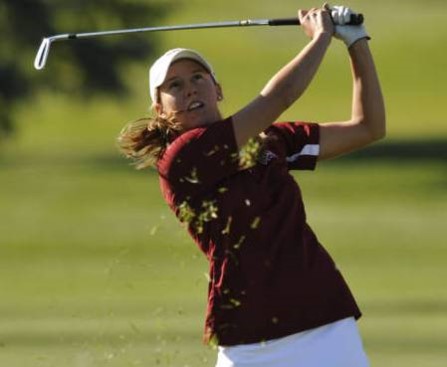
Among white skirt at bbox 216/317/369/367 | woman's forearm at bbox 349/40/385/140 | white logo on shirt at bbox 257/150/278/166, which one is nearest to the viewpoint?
white skirt at bbox 216/317/369/367

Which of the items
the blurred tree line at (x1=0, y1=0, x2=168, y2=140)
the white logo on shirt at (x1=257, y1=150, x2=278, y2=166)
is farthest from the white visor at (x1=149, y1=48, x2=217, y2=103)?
the blurred tree line at (x1=0, y1=0, x2=168, y2=140)

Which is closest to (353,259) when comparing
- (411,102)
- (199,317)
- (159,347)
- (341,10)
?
(199,317)

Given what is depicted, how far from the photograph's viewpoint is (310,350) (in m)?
6.54

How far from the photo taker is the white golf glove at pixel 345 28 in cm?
686

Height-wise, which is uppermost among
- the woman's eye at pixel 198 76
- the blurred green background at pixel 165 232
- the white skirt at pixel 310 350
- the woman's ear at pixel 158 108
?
the woman's eye at pixel 198 76

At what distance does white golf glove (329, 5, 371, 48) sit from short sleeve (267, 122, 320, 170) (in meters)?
0.33

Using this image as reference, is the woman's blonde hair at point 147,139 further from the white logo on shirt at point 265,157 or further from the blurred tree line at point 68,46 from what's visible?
the blurred tree line at point 68,46

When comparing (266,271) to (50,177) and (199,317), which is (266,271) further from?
(50,177)

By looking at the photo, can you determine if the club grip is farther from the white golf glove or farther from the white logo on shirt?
the white logo on shirt

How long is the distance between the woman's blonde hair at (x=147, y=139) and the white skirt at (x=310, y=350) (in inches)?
29.3

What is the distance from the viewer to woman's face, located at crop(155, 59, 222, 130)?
267 inches

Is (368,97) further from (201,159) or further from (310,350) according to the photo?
(310,350)

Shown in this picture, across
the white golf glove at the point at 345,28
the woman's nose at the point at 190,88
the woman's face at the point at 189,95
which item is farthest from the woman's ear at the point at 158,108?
the white golf glove at the point at 345,28

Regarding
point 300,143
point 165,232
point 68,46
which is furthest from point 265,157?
point 68,46
